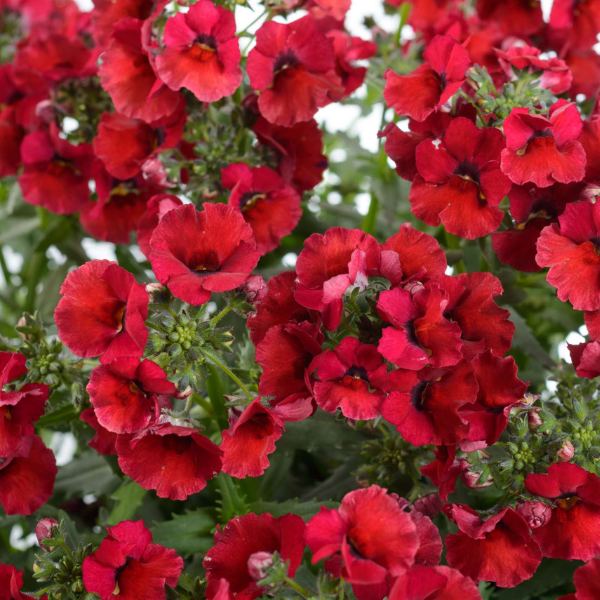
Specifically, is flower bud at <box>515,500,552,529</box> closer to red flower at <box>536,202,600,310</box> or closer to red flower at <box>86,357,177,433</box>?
red flower at <box>536,202,600,310</box>

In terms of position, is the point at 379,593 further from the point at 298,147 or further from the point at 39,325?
the point at 298,147

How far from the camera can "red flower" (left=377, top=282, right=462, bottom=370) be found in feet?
2.71

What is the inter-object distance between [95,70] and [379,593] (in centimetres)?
105

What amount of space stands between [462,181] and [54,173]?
77cm

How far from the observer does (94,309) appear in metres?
0.89

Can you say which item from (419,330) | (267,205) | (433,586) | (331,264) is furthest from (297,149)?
(433,586)

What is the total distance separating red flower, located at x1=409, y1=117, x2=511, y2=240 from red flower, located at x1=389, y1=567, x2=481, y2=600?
45 cm

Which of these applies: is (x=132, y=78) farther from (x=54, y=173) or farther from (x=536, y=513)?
(x=536, y=513)

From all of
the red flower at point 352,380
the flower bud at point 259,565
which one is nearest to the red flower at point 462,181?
the red flower at point 352,380

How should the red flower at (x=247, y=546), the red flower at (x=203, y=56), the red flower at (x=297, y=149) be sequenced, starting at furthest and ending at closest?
the red flower at (x=297, y=149) < the red flower at (x=203, y=56) < the red flower at (x=247, y=546)

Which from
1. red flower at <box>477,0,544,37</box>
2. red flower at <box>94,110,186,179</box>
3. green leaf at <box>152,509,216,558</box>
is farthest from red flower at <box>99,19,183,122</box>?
red flower at <box>477,0,544,37</box>

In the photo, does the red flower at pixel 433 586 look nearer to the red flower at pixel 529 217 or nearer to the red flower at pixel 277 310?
the red flower at pixel 277 310

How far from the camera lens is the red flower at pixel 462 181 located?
100 cm

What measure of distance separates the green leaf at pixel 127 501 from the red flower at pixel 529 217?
2.19ft
